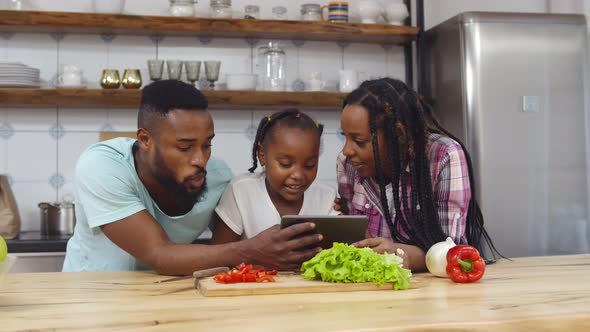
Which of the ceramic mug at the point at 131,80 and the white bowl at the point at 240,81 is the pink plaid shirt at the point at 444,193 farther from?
the ceramic mug at the point at 131,80

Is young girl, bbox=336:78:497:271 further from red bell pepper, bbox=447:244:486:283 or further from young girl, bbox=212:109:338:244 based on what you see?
red bell pepper, bbox=447:244:486:283

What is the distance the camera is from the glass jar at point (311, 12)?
3.62 m

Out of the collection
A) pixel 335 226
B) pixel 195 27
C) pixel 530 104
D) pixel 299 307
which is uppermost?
pixel 195 27

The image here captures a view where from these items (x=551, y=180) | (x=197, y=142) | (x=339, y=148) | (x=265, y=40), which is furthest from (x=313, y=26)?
(x=197, y=142)

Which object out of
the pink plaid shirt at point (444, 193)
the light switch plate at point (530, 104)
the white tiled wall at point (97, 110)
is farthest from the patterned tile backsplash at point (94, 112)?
the pink plaid shirt at point (444, 193)

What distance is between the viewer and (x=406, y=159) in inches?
76.6

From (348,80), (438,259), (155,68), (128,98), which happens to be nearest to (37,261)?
(128,98)

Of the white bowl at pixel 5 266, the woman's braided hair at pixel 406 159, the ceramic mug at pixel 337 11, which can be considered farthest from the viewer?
the ceramic mug at pixel 337 11

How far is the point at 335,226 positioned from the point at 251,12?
215 centimetres

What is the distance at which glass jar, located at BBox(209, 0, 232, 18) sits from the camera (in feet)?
11.5

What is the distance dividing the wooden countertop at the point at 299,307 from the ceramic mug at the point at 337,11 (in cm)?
220

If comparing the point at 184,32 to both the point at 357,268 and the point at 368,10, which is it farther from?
the point at 357,268

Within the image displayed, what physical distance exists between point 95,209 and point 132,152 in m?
0.26

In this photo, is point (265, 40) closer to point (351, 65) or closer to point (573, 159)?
point (351, 65)
